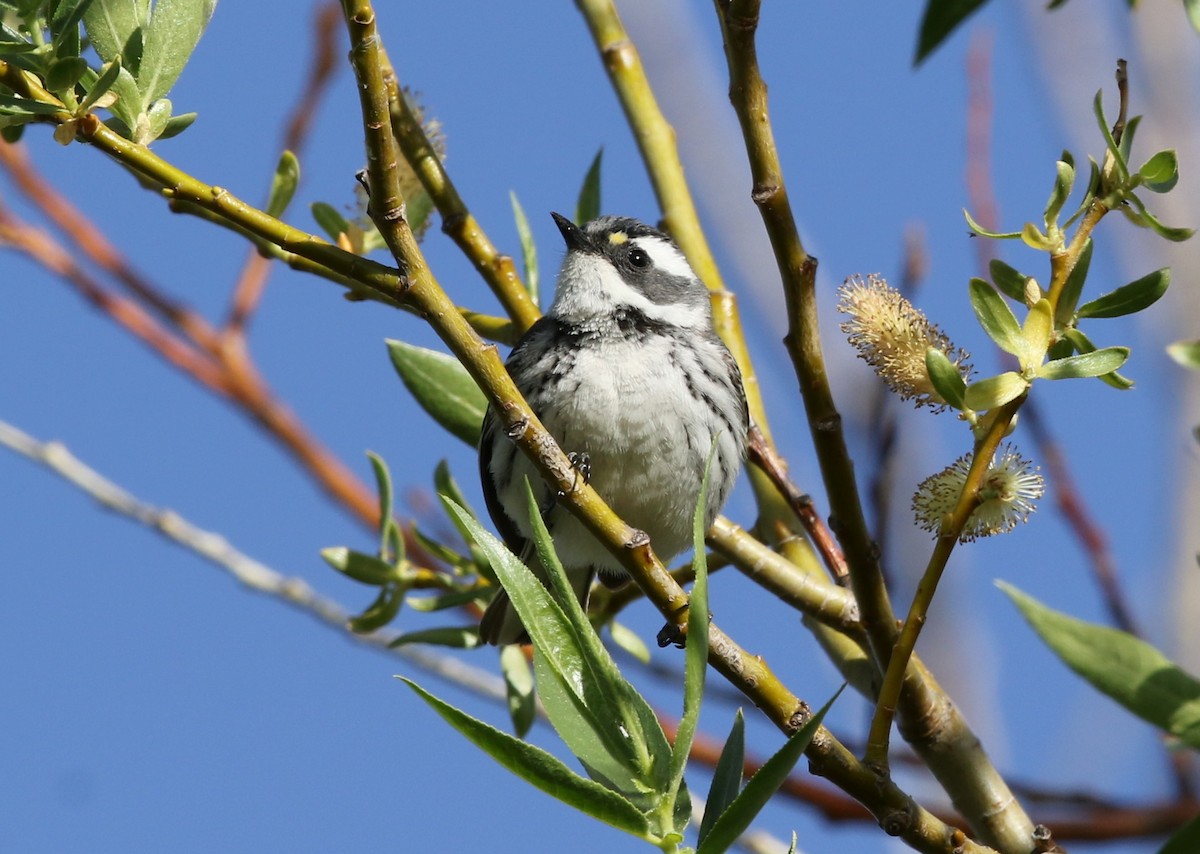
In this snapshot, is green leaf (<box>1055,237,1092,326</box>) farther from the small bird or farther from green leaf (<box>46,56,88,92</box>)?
the small bird

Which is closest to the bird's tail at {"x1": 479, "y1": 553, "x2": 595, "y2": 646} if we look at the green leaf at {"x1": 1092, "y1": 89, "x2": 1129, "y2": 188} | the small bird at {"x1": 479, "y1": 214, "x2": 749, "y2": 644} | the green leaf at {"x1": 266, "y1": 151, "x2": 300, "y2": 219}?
the small bird at {"x1": 479, "y1": 214, "x2": 749, "y2": 644}

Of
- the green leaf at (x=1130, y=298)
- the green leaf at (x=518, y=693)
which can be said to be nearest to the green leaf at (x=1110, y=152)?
the green leaf at (x=1130, y=298)

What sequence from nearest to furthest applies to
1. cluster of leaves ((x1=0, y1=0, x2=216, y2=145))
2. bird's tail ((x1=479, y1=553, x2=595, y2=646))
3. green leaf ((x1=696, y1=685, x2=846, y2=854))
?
1. green leaf ((x1=696, y1=685, x2=846, y2=854))
2. cluster of leaves ((x1=0, y1=0, x2=216, y2=145))
3. bird's tail ((x1=479, y1=553, x2=595, y2=646))

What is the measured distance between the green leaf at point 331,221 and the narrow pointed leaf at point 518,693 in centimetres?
110

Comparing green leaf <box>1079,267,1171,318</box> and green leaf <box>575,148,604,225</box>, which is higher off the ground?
green leaf <box>575,148,604,225</box>

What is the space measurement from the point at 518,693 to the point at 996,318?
6.19 ft

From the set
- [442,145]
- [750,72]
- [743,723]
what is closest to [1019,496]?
[743,723]

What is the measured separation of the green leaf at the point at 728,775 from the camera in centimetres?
182

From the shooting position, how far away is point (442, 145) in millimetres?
3406

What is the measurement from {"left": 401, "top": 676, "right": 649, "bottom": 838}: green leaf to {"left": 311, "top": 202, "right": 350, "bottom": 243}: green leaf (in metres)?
1.92

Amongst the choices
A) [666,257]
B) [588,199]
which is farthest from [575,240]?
[588,199]

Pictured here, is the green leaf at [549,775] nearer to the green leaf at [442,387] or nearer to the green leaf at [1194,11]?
the green leaf at [1194,11]

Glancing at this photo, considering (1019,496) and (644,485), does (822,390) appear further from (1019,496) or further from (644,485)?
(644,485)

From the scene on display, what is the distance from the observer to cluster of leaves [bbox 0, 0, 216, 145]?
1.95m
